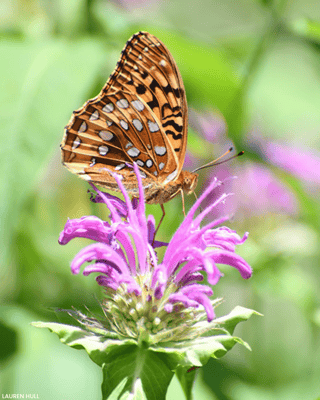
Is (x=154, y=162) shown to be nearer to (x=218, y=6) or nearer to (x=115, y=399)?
(x=115, y=399)

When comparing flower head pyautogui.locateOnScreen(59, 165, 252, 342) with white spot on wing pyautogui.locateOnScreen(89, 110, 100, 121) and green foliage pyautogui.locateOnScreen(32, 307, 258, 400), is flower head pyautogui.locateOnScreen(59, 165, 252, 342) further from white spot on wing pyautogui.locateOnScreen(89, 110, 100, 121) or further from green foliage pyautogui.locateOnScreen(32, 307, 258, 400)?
white spot on wing pyautogui.locateOnScreen(89, 110, 100, 121)

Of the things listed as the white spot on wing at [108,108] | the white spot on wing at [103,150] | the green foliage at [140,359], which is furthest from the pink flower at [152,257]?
the white spot on wing at [108,108]

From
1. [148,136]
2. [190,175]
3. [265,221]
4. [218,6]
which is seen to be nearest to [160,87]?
[148,136]

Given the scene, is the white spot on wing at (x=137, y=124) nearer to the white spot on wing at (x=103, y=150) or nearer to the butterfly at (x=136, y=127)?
the butterfly at (x=136, y=127)

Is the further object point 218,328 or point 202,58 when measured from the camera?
point 202,58

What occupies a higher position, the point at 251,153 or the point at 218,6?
the point at 218,6

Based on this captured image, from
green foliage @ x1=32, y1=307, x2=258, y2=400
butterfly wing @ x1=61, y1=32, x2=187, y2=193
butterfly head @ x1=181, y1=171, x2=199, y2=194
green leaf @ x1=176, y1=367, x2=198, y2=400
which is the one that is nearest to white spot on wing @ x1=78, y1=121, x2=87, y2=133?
butterfly wing @ x1=61, y1=32, x2=187, y2=193

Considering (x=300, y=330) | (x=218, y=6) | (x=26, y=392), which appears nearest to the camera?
(x=26, y=392)
